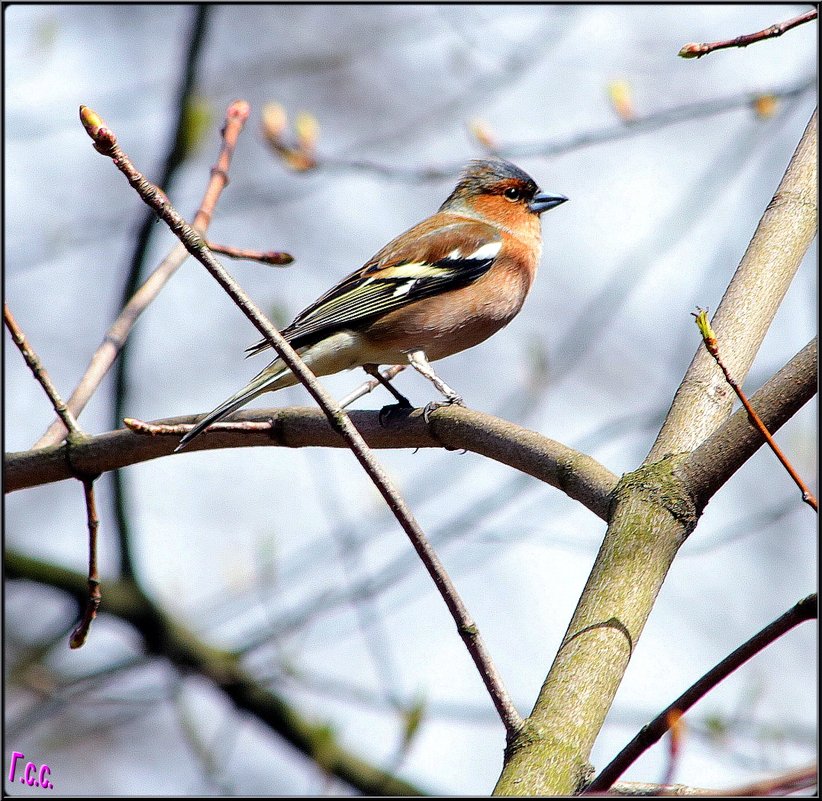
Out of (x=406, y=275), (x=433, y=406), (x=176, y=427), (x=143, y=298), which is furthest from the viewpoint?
(x=406, y=275)

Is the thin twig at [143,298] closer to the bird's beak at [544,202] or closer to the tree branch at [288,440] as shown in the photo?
the tree branch at [288,440]

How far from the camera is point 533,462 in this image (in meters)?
2.92

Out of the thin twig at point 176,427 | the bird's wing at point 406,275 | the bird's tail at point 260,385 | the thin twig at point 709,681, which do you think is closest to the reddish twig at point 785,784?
the thin twig at point 709,681

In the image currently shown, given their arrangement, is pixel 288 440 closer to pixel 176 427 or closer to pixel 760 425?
pixel 176 427

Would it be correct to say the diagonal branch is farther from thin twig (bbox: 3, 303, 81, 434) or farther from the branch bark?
thin twig (bbox: 3, 303, 81, 434)

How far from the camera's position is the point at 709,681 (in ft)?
6.43

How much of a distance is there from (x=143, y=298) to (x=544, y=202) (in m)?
3.28

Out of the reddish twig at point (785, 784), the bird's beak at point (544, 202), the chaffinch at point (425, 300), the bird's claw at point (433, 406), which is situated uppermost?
the bird's beak at point (544, 202)

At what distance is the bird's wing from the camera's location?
16.9 feet

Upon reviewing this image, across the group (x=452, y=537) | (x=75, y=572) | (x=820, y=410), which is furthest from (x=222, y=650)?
(x=820, y=410)

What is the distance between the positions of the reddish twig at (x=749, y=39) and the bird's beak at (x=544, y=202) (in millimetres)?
3669

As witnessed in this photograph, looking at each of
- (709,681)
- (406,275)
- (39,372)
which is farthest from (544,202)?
(709,681)

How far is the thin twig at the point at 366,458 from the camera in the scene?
228cm

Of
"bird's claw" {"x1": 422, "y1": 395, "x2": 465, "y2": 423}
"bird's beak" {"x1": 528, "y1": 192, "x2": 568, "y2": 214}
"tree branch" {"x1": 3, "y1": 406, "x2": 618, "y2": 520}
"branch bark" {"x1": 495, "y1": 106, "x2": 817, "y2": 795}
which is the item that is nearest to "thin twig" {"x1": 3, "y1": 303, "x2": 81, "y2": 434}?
"tree branch" {"x1": 3, "y1": 406, "x2": 618, "y2": 520}
